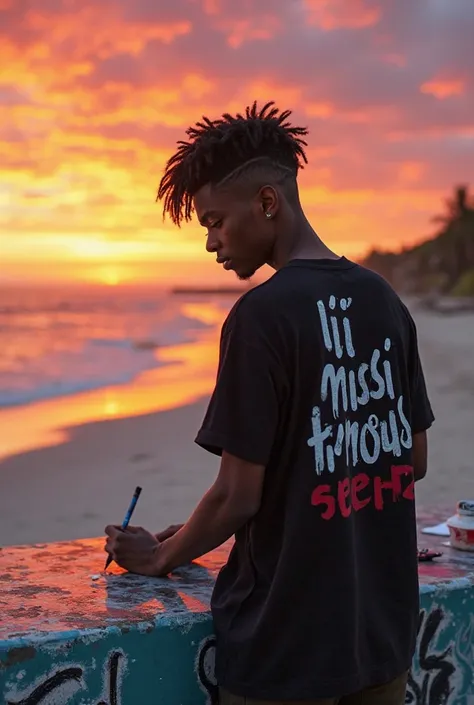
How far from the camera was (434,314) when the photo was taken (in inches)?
1677

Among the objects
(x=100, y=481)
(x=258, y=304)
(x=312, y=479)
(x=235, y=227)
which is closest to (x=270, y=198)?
(x=235, y=227)

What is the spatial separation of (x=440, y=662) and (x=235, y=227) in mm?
1455

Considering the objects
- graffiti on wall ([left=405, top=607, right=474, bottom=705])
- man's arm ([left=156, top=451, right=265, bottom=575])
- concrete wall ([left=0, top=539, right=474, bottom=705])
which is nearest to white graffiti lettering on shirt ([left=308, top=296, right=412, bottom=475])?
man's arm ([left=156, top=451, right=265, bottom=575])

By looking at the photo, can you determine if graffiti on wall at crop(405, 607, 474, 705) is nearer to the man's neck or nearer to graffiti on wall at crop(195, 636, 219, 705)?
graffiti on wall at crop(195, 636, 219, 705)

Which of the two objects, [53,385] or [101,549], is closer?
[101,549]

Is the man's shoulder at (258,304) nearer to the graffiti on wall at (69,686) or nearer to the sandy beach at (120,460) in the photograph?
the graffiti on wall at (69,686)

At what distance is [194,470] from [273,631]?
19.8ft

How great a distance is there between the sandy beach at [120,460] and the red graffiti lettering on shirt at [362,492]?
6.29 ft

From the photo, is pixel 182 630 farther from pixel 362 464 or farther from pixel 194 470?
pixel 194 470

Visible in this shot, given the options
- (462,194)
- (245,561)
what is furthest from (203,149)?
(462,194)

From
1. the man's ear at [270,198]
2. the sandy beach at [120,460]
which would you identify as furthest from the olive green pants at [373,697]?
the sandy beach at [120,460]

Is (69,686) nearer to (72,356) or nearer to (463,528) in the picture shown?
(463,528)

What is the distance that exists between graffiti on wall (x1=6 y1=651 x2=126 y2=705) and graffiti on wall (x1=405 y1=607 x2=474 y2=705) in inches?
34.4

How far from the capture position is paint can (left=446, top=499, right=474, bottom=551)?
283cm
